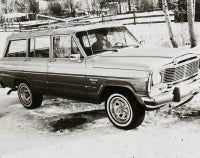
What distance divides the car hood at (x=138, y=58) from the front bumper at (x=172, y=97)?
0.50 m

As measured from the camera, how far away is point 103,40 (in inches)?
277

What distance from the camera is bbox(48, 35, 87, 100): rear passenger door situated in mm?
6836

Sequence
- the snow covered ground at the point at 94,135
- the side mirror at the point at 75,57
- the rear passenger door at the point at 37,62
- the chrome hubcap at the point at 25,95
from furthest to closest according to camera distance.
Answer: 1. the chrome hubcap at the point at 25,95
2. the rear passenger door at the point at 37,62
3. the side mirror at the point at 75,57
4. the snow covered ground at the point at 94,135

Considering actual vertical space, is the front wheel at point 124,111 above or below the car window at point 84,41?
below

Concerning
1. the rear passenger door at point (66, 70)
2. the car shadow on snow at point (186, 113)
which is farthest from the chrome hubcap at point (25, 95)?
the car shadow on snow at point (186, 113)

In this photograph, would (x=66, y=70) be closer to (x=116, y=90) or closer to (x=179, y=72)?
(x=116, y=90)

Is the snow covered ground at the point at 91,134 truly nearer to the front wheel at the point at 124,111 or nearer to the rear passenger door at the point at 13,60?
the front wheel at the point at 124,111

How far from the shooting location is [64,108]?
27.3 feet

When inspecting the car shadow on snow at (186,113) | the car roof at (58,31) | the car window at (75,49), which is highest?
the car roof at (58,31)

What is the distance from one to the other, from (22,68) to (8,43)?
3.11 ft

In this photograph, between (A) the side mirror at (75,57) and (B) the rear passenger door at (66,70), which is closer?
(A) the side mirror at (75,57)

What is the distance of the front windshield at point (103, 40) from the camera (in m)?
6.86

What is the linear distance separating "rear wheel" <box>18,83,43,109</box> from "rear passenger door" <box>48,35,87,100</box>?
0.96 meters

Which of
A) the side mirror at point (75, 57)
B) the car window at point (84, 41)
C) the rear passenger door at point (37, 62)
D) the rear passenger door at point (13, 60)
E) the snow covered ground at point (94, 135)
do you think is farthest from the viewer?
the rear passenger door at point (13, 60)
